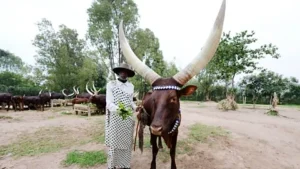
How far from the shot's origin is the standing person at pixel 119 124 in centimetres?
339

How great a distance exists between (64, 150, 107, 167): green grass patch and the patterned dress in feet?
3.07

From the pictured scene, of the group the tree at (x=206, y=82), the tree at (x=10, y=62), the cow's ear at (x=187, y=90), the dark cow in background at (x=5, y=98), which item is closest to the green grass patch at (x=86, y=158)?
the cow's ear at (x=187, y=90)

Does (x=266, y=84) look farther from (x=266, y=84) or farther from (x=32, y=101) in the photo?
(x=32, y=101)

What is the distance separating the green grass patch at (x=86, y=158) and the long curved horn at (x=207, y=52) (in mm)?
2434

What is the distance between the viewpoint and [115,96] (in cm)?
340

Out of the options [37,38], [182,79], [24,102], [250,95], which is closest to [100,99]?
[24,102]

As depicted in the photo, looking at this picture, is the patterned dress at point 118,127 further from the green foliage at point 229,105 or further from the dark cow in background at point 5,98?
the dark cow in background at point 5,98

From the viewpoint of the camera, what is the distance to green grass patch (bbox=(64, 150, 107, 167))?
4.23m

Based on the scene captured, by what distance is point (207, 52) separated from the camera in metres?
2.88

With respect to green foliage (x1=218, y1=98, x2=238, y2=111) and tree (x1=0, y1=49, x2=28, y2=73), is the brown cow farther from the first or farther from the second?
tree (x1=0, y1=49, x2=28, y2=73)

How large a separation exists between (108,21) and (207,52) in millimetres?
19046

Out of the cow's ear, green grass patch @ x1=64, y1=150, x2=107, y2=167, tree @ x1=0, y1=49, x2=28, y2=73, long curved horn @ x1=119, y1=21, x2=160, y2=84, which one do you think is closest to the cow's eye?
the cow's ear

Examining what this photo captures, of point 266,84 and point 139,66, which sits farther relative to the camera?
point 266,84

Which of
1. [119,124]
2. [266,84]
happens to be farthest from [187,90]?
[266,84]
